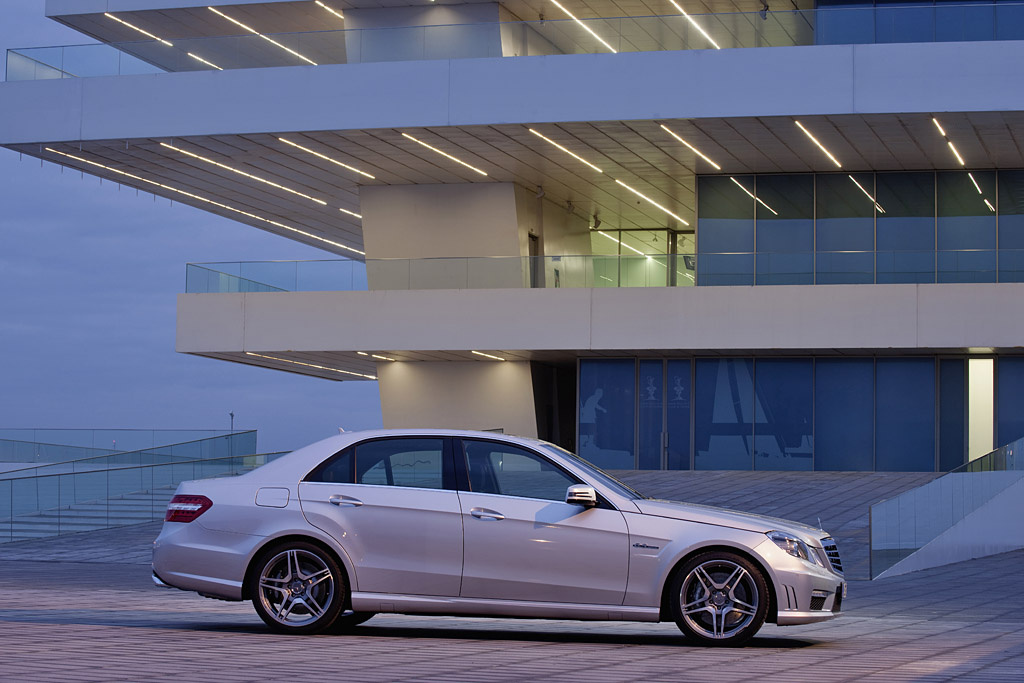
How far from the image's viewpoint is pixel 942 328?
30.2 meters

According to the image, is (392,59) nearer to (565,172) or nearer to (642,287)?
(565,172)

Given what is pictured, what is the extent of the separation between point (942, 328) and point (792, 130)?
229 inches

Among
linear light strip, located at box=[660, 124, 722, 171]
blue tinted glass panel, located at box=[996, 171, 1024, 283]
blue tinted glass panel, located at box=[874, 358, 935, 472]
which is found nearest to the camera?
linear light strip, located at box=[660, 124, 722, 171]

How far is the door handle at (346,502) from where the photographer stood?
9.12 metres

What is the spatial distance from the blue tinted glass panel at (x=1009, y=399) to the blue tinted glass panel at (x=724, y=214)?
262 inches

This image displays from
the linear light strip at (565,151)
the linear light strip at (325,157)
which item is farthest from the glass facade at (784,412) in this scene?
the linear light strip at (325,157)

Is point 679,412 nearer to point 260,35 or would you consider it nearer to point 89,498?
point 260,35

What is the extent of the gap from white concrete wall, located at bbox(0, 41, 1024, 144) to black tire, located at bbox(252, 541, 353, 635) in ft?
67.0

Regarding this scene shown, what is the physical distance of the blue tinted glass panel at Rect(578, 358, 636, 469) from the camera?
33.4m

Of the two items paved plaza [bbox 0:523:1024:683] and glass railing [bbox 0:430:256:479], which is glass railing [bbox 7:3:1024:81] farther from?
paved plaza [bbox 0:523:1024:683]

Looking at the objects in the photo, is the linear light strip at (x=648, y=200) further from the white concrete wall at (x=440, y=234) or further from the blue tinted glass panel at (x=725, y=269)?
the blue tinted glass panel at (x=725, y=269)

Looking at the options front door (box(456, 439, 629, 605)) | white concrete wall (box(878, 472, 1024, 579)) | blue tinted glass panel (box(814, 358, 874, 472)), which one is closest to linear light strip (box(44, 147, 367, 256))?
blue tinted glass panel (box(814, 358, 874, 472))

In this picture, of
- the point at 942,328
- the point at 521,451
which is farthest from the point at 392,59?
the point at 521,451

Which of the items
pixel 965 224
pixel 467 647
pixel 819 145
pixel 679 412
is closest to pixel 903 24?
pixel 819 145
